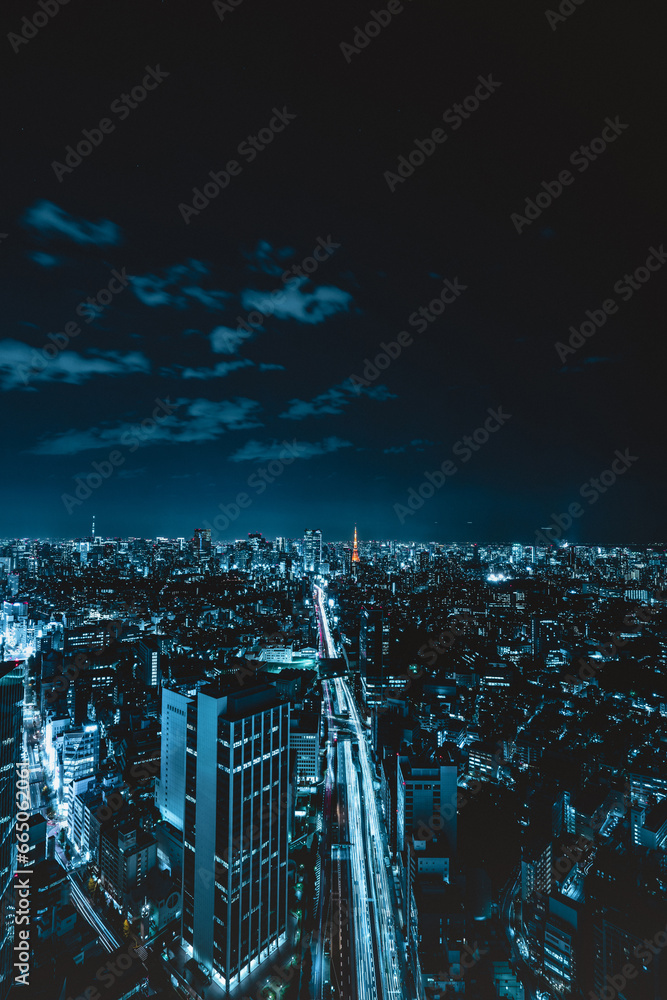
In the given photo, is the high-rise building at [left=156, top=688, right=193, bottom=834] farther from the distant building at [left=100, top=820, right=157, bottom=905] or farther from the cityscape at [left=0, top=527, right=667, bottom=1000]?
the distant building at [left=100, top=820, right=157, bottom=905]

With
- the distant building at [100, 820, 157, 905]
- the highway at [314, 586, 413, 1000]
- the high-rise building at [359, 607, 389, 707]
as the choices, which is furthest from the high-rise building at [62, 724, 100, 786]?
the high-rise building at [359, 607, 389, 707]

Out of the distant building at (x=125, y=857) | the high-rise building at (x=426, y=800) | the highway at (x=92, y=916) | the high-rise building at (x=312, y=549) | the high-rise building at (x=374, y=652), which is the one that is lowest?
the highway at (x=92, y=916)

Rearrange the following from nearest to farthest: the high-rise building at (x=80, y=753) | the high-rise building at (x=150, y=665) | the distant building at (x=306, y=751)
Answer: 1. the distant building at (x=306, y=751)
2. the high-rise building at (x=80, y=753)
3. the high-rise building at (x=150, y=665)

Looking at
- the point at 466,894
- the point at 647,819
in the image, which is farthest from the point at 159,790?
the point at 647,819

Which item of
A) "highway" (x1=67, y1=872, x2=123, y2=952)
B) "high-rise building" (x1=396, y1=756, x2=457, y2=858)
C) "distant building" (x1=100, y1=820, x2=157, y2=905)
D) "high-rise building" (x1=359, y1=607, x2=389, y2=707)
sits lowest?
"highway" (x1=67, y1=872, x2=123, y2=952)

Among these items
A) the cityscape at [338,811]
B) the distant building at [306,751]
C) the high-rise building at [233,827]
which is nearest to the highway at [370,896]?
the cityscape at [338,811]

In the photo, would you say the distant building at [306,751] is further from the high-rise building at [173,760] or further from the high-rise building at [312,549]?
the high-rise building at [312,549]

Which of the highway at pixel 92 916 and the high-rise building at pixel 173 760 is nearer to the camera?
the highway at pixel 92 916
